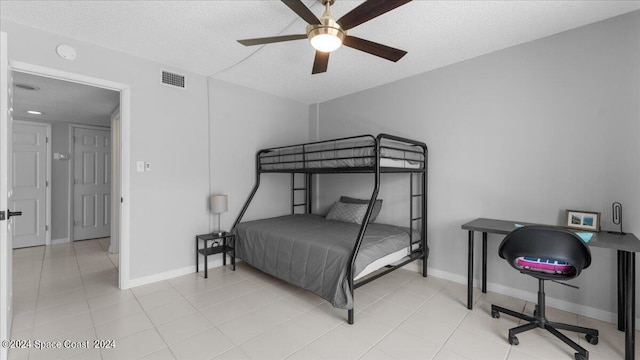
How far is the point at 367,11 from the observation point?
1.65 m

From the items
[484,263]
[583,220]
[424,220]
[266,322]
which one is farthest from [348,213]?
[583,220]

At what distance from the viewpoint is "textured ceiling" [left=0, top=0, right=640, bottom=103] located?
2.03m

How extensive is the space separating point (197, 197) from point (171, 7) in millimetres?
2022

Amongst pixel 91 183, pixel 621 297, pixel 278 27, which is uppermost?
pixel 278 27

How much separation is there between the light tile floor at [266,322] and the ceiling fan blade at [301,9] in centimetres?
212

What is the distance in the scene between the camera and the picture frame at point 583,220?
2158 millimetres

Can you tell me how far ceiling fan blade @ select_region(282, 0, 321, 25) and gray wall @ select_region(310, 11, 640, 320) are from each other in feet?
6.62

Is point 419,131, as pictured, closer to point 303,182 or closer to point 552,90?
point 552,90

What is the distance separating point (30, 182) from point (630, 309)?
290 inches

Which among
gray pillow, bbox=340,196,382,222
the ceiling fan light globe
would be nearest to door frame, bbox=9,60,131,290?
the ceiling fan light globe

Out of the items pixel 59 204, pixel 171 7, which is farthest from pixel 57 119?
pixel 171 7

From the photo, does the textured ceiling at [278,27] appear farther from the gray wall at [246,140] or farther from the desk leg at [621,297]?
the desk leg at [621,297]

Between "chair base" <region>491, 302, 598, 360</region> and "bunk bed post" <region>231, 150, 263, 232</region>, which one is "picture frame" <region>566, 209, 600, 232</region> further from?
"bunk bed post" <region>231, 150, 263, 232</region>

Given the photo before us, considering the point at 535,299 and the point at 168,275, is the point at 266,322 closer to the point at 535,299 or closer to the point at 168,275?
the point at 168,275
